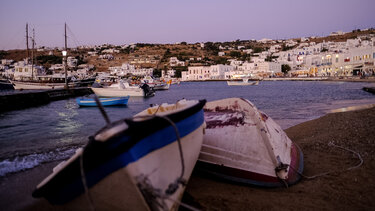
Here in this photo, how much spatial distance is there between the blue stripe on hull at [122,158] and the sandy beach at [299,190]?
1469 millimetres

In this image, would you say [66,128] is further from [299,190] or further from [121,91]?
[121,91]

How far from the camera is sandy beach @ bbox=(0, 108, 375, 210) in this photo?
14.2 feet

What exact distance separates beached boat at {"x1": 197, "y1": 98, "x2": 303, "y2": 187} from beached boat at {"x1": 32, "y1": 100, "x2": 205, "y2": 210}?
1727 mm

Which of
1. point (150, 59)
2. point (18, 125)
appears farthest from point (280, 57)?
point (18, 125)

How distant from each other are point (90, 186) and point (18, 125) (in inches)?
532

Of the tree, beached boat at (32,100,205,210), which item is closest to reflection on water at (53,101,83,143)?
beached boat at (32,100,205,210)

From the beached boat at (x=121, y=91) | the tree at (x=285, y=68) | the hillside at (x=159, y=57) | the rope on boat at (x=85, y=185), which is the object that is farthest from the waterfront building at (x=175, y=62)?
the rope on boat at (x=85, y=185)

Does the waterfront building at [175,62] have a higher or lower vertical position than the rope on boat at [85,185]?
higher

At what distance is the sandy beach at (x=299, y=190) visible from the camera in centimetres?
432

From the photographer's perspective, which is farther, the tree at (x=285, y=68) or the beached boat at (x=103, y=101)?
the tree at (x=285, y=68)

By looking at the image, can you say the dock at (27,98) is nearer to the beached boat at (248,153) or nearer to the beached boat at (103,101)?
the beached boat at (103,101)

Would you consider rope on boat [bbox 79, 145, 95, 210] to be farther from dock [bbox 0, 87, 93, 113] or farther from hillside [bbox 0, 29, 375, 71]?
hillside [bbox 0, 29, 375, 71]

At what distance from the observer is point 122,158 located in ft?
10.1

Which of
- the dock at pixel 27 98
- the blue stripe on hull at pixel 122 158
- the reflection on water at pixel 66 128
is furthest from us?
the dock at pixel 27 98
